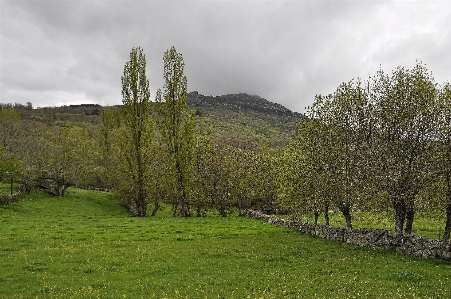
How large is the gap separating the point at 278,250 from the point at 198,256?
272 inches

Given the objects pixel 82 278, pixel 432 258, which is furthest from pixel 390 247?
pixel 82 278

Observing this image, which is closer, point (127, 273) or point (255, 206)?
point (127, 273)

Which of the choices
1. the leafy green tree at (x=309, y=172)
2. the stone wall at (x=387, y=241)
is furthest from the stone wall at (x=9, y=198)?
the stone wall at (x=387, y=241)

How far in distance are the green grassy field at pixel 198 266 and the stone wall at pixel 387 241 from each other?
1289 millimetres

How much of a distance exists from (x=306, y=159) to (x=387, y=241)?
1189 cm

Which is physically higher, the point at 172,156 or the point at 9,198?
the point at 172,156

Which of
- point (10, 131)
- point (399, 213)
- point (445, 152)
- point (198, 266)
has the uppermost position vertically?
point (10, 131)

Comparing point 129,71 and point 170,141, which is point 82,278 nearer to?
point 170,141

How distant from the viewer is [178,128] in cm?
5859

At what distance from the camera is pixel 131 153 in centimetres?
5981

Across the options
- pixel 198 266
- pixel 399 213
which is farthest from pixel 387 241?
pixel 198 266

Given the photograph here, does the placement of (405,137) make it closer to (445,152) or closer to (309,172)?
(445,152)

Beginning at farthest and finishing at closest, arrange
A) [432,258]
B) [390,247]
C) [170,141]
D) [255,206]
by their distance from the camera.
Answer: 1. [255,206]
2. [170,141]
3. [390,247]
4. [432,258]

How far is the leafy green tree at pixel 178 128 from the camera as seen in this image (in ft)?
188
